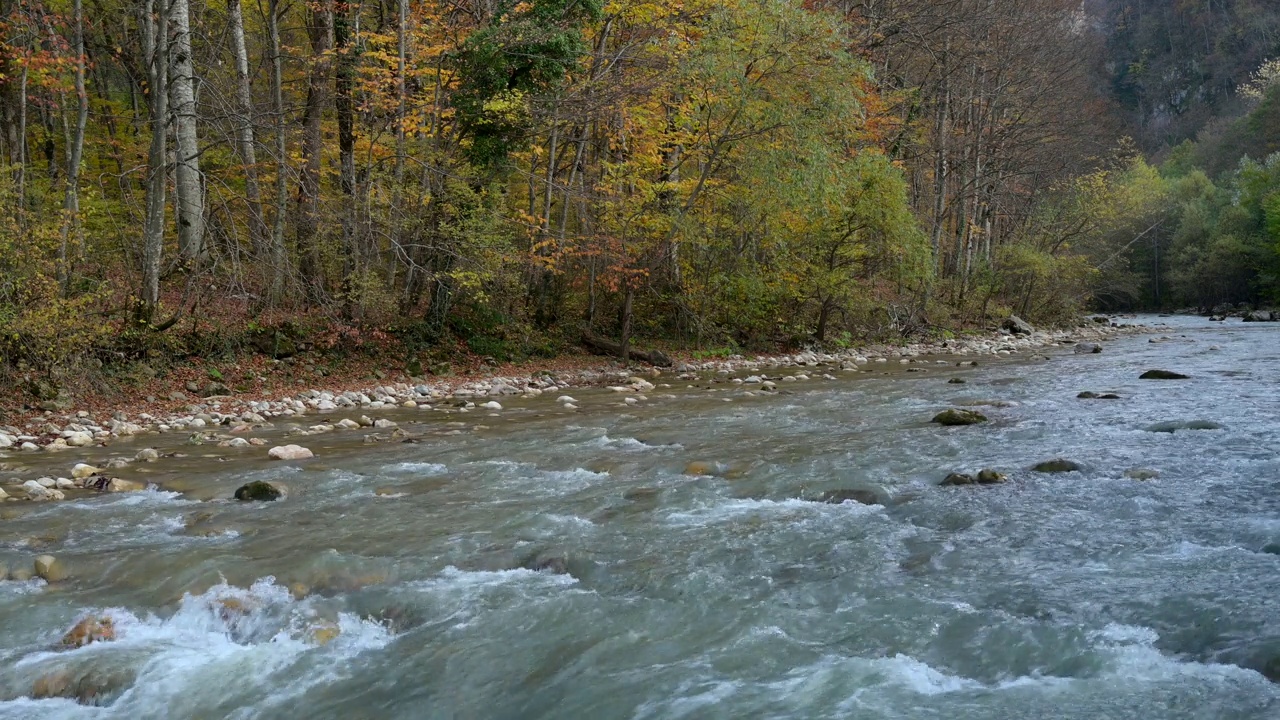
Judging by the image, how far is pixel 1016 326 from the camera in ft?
90.1

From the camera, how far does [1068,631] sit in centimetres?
397

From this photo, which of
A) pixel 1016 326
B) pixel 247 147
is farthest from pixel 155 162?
pixel 1016 326

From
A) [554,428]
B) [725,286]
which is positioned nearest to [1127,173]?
[725,286]

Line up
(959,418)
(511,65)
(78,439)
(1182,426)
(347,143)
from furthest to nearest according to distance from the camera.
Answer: (347,143), (511,65), (959,418), (78,439), (1182,426)

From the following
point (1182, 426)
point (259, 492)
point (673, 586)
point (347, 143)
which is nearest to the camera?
point (673, 586)

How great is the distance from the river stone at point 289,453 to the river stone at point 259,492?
4.88 ft

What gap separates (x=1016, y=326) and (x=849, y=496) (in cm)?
2369

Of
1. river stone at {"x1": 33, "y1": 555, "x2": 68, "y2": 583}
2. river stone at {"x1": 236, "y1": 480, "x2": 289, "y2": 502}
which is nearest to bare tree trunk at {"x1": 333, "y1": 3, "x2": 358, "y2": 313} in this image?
river stone at {"x1": 236, "y1": 480, "x2": 289, "y2": 502}

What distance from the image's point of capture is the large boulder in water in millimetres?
27094

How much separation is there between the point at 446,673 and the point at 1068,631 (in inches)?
115

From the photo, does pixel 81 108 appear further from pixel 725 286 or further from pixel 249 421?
pixel 725 286

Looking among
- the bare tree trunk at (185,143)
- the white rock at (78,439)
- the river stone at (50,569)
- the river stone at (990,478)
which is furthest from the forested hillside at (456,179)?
the river stone at (990,478)

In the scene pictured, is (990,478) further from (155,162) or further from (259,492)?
(155,162)

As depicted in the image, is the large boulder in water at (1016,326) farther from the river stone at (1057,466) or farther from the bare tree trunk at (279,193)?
the bare tree trunk at (279,193)
